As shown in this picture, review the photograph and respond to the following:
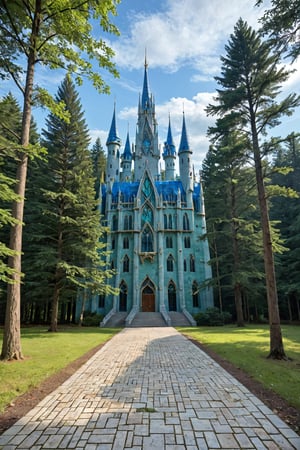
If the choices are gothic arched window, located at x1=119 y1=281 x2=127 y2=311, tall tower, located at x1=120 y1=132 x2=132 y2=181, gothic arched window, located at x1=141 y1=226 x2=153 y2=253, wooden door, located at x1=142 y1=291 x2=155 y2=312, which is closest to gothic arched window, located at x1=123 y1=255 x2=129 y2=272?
gothic arched window, located at x1=119 y1=281 x2=127 y2=311

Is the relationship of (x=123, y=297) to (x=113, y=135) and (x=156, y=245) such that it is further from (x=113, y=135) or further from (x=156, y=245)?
(x=113, y=135)

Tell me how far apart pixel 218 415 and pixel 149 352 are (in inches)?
263

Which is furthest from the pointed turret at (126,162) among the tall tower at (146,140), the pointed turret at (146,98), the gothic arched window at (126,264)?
the gothic arched window at (126,264)

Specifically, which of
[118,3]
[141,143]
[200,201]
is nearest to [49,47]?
[118,3]

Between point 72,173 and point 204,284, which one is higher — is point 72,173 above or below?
above

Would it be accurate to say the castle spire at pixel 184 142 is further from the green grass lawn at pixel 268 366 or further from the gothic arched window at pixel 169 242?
the green grass lawn at pixel 268 366

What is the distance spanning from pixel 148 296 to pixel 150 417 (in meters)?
31.1

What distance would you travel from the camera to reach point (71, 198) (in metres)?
18.8

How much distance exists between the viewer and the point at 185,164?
41000 millimetres

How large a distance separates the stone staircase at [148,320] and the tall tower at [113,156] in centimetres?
2204

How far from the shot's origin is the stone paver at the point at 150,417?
347 centimetres

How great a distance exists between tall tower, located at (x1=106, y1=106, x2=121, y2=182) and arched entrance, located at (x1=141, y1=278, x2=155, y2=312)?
696 inches

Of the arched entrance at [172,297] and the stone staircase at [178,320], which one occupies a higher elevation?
the arched entrance at [172,297]

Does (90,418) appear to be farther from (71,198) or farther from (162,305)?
(162,305)
